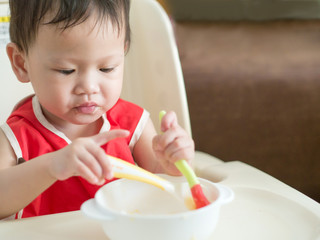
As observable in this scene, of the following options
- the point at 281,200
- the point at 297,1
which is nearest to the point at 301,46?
the point at 297,1

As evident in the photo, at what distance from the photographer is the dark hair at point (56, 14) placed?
2.02 feet

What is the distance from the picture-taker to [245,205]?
24.8 inches

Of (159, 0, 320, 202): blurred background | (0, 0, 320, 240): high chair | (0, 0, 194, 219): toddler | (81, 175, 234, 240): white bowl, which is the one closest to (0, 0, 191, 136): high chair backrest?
(0, 0, 320, 240): high chair

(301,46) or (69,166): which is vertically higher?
(301,46)

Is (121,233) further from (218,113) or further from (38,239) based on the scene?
(218,113)

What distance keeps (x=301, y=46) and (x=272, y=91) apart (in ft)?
0.71

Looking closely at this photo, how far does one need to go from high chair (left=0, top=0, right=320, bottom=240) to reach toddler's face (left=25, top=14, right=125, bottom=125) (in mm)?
164

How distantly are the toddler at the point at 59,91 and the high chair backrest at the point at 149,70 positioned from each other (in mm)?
143

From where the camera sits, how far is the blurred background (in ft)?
4.93

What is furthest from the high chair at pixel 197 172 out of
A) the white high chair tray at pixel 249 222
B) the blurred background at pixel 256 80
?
the blurred background at pixel 256 80

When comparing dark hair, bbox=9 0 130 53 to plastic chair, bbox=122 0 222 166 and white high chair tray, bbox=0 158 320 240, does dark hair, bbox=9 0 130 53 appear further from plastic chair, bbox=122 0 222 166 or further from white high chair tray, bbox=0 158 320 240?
white high chair tray, bbox=0 158 320 240

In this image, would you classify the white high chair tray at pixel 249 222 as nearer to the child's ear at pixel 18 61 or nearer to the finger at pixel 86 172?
the finger at pixel 86 172

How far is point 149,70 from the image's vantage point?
878mm

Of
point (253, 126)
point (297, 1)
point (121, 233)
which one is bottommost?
point (253, 126)
